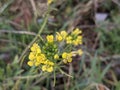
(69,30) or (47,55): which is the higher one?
(69,30)

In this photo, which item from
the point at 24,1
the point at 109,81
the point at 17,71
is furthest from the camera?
the point at 24,1

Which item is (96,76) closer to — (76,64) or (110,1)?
(76,64)

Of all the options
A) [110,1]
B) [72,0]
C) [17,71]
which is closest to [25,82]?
[17,71]

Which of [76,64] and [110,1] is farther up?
[110,1]

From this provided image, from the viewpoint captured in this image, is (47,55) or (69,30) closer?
(47,55)

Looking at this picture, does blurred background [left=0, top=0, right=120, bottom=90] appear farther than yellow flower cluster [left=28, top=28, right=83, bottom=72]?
Yes

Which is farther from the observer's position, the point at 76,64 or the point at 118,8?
the point at 118,8

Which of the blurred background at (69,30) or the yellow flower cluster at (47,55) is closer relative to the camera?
the yellow flower cluster at (47,55)

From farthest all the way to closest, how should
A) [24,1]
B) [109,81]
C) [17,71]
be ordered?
[24,1]
[109,81]
[17,71]
